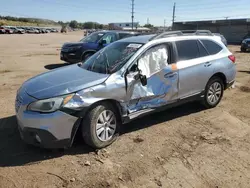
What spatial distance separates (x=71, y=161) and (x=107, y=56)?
2109mm

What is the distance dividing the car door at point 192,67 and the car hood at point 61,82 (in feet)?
5.69

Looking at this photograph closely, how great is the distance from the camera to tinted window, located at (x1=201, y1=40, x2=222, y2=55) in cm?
588

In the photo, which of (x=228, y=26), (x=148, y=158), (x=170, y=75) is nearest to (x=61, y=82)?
(x=148, y=158)

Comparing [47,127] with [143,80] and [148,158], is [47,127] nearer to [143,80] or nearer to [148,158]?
[148,158]

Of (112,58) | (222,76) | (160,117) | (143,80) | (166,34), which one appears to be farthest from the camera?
(222,76)

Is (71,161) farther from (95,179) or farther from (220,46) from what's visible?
(220,46)

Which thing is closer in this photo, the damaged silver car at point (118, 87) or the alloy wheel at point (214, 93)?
the damaged silver car at point (118, 87)

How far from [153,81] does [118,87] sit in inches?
31.0

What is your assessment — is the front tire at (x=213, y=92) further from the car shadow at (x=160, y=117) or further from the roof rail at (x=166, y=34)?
the roof rail at (x=166, y=34)

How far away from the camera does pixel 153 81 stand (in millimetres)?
4684

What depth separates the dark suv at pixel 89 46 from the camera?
1202cm

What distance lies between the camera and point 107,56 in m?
5.02

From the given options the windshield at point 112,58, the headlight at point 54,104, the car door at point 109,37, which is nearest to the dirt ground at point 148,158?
the headlight at point 54,104

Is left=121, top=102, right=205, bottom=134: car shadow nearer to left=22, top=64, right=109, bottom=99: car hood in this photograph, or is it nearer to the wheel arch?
the wheel arch
